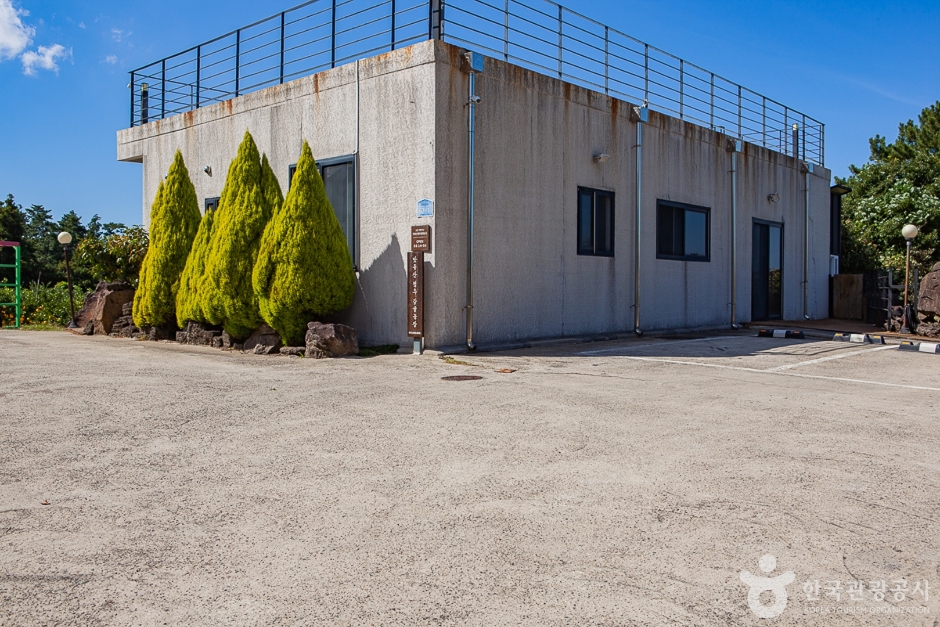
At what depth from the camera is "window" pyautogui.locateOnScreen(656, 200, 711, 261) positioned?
1499 cm

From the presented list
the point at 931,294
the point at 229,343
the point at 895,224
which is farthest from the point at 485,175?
the point at 895,224

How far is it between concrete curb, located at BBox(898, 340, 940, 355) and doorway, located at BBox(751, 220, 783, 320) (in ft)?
18.3

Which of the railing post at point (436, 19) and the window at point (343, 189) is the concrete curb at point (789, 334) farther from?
the railing post at point (436, 19)

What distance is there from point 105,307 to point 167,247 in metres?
2.39

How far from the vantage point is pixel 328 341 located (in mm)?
10359

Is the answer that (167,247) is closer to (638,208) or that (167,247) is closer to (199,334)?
(199,334)

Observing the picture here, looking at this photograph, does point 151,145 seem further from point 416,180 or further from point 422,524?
point 422,524

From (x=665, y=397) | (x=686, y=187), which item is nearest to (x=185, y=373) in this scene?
(x=665, y=397)

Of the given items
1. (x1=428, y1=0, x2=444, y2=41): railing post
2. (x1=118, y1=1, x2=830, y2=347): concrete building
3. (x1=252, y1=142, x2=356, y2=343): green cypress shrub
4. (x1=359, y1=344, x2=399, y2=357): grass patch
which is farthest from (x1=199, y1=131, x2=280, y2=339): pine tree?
(x1=428, y1=0, x2=444, y2=41): railing post

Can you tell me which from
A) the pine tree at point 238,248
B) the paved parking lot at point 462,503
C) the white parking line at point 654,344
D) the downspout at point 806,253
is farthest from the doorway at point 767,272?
the pine tree at point 238,248

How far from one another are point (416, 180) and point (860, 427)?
6831 mm

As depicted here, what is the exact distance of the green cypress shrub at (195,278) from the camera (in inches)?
476

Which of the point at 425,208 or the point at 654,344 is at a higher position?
the point at 425,208

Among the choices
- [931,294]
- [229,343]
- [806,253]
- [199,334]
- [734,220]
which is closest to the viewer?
[229,343]
